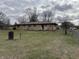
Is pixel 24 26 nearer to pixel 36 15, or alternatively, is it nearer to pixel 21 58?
pixel 36 15

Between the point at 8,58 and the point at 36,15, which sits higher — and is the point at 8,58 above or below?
below

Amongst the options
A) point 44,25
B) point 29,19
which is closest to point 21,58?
point 44,25

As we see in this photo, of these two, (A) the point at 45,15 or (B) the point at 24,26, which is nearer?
(B) the point at 24,26

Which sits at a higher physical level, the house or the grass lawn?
the house

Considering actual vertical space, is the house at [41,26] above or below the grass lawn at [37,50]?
above

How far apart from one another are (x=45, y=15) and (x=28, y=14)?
864cm

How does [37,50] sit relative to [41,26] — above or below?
below

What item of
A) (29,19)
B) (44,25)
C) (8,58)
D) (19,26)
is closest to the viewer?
(8,58)

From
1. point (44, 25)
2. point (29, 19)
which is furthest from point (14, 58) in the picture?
point (29, 19)

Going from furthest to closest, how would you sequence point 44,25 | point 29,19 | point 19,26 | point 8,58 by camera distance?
point 29,19, point 19,26, point 44,25, point 8,58

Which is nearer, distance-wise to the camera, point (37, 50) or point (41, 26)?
point (37, 50)

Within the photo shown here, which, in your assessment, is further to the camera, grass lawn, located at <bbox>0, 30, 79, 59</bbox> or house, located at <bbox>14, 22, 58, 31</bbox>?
house, located at <bbox>14, 22, 58, 31</bbox>

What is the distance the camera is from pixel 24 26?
56.0m

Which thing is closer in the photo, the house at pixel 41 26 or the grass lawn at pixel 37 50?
the grass lawn at pixel 37 50
